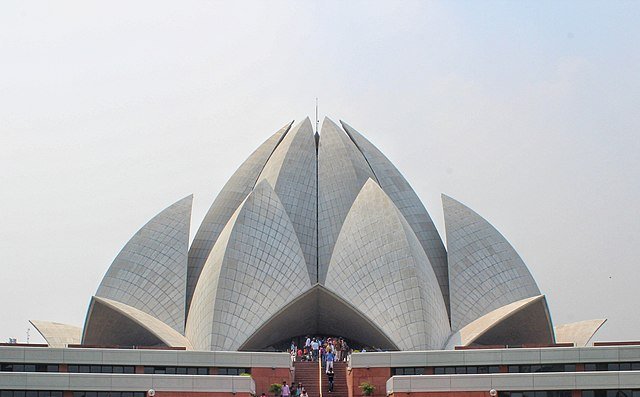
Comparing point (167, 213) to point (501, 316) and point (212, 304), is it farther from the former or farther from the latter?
point (501, 316)

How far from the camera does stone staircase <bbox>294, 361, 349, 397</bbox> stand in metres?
30.9

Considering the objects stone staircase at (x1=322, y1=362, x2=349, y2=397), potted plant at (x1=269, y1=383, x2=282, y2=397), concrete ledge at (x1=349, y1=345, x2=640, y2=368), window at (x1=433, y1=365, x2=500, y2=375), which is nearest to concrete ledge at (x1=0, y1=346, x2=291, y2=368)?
potted plant at (x1=269, y1=383, x2=282, y2=397)

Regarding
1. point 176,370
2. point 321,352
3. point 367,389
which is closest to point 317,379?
point 321,352

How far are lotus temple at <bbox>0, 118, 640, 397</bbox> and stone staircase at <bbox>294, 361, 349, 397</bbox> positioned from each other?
95 mm

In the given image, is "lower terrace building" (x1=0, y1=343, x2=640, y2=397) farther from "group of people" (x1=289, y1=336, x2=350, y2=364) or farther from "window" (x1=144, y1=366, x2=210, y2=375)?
"group of people" (x1=289, y1=336, x2=350, y2=364)

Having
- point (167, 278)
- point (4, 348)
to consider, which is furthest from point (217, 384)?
point (167, 278)

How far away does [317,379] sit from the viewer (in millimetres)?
31953

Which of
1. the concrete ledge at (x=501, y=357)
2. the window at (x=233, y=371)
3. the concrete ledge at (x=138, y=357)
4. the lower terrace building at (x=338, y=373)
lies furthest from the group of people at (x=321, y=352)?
the window at (x=233, y=371)

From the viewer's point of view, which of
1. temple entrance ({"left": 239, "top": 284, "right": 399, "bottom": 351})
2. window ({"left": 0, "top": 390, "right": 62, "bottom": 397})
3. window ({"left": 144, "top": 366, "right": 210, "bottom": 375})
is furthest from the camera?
temple entrance ({"left": 239, "top": 284, "right": 399, "bottom": 351})

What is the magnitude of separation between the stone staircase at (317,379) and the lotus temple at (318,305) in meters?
0.10

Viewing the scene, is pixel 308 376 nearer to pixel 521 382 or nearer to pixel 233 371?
pixel 233 371

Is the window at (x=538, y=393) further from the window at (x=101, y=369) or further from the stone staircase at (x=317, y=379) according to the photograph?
the window at (x=101, y=369)

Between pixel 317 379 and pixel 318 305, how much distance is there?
284 inches

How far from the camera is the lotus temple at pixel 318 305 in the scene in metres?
26.8
